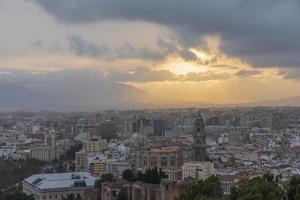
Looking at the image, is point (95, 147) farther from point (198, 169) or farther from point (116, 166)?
point (198, 169)

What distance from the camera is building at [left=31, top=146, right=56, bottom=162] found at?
2383 inches

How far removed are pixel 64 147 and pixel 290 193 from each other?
45322mm

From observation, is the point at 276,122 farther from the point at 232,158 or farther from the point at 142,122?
the point at 232,158

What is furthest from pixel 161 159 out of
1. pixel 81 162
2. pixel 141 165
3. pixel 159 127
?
pixel 159 127

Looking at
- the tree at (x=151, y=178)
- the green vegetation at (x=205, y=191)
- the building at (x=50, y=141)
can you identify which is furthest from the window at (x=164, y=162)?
the green vegetation at (x=205, y=191)

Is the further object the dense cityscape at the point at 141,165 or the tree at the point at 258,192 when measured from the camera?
the dense cityscape at the point at 141,165

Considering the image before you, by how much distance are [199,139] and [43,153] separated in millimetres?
24178

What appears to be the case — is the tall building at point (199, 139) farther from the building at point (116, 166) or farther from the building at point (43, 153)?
the building at point (43, 153)

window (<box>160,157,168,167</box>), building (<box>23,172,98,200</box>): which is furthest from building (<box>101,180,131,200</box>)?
window (<box>160,157,168,167</box>)

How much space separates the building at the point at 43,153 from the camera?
199ft

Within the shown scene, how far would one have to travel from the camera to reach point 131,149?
55000 millimetres

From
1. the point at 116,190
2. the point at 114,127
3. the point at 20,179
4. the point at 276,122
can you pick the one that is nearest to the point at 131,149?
the point at 20,179

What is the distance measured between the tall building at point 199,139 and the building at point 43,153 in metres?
22.5

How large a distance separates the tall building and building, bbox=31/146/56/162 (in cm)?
A: 2251
